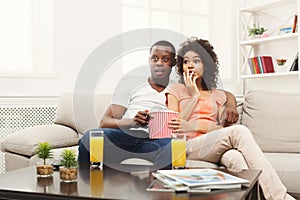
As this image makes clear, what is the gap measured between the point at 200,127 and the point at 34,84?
158 cm

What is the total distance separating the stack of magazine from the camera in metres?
1.39

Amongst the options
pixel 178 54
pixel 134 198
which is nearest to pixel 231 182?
pixel 134 198

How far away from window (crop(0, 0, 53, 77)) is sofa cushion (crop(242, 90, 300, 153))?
5.59 feet

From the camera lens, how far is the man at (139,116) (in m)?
2.29

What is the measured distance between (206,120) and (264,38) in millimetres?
1528

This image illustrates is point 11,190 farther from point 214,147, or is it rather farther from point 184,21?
point 184,21

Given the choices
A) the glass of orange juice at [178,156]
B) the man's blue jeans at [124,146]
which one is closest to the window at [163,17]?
the man's blue jeans at [124,146]

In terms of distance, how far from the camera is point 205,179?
146 cm

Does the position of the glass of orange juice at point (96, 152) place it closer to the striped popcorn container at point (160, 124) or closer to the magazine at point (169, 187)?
the striped popcorn container at point (160, 124)

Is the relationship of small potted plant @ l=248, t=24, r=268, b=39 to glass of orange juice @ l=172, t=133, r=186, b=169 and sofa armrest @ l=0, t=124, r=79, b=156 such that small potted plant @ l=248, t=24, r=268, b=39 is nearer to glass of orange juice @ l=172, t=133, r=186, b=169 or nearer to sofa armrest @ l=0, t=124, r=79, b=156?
sofa armrest @ l=0, t=124, r=79, b=156

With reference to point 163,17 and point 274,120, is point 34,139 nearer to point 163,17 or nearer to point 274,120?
point 274,120

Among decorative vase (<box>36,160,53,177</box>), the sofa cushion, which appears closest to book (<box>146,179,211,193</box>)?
decorative vase (<box>36,160,53,177</box>)

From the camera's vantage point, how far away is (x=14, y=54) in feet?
11.5

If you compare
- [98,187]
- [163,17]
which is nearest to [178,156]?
[98,187]
